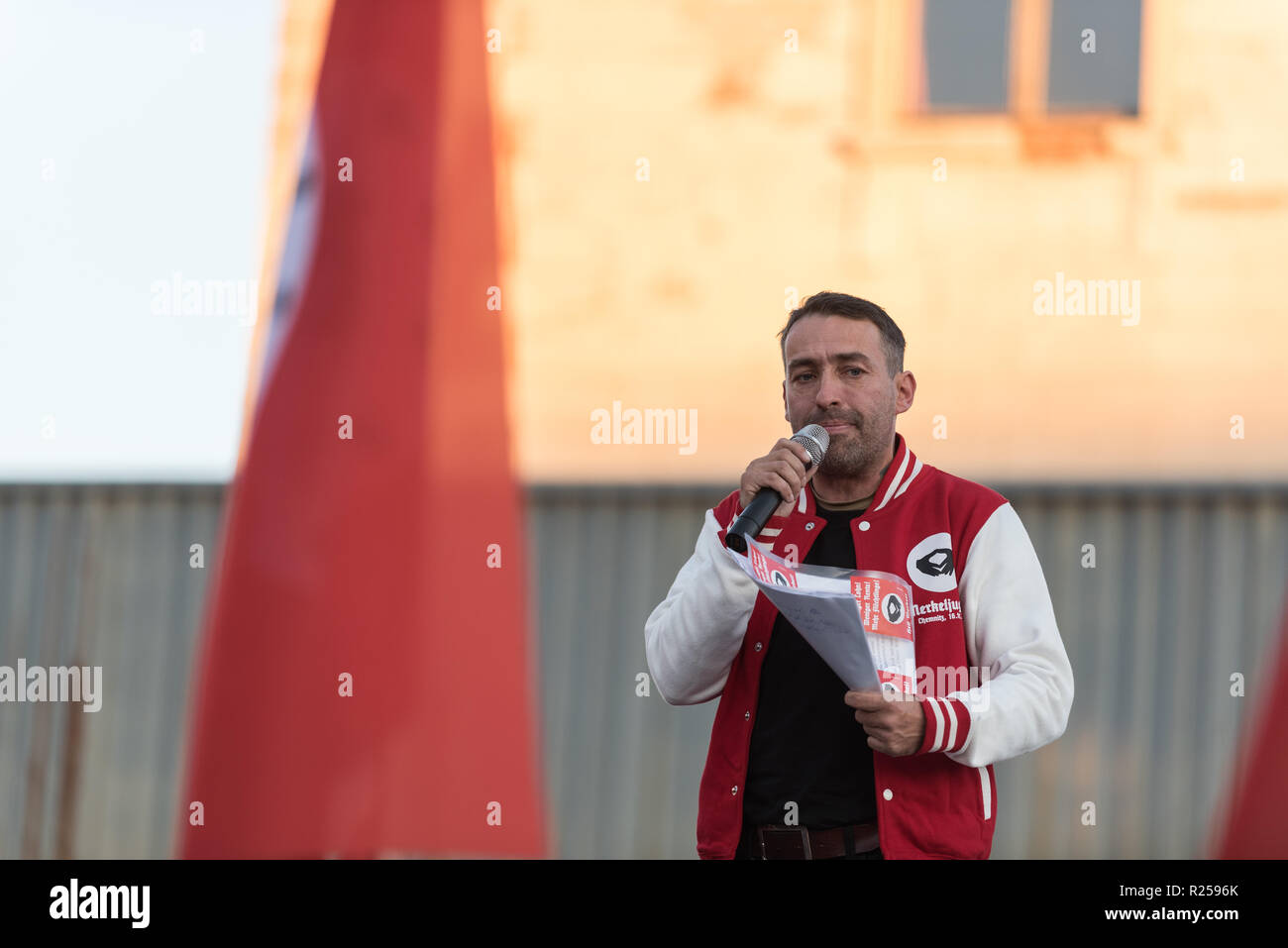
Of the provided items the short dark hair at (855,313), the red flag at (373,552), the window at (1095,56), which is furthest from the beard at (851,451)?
the window at (1095,56)

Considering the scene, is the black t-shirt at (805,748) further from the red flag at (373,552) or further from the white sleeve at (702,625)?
the red flag at (373,552)

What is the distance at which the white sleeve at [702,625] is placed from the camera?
2.04 meters

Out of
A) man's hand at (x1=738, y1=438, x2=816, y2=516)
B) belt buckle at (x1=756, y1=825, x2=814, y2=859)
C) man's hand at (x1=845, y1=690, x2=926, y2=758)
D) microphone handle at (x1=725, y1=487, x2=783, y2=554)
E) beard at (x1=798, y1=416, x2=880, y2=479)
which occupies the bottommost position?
belt buckle at (x1=756, y1=825, x2=814, y2=859)

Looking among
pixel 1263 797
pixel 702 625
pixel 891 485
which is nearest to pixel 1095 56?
pixel 1263 797

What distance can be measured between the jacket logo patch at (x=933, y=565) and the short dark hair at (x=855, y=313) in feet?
1.00

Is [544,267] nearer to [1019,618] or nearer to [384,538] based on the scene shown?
[384,538]

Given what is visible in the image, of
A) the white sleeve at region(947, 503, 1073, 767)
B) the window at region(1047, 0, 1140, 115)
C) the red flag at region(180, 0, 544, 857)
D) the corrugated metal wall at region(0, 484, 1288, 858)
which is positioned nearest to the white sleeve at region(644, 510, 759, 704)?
the white sleeve at region(947, 503, 1073, 767)

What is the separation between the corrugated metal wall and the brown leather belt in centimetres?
330

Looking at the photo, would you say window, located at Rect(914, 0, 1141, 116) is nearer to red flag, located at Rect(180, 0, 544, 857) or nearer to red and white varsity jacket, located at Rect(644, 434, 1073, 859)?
red flag, located at Rect(180, 0, 544, 857)

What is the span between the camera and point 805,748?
2041 mm

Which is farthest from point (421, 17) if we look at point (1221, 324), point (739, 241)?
point (1221, 324)

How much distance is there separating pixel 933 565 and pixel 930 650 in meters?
0.14

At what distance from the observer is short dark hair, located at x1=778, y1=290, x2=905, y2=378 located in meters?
2.20

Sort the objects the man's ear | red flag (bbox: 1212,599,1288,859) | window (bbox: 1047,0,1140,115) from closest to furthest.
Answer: the man's ear
red flag (bbox: 1212,599,1288,859)
window (bbox: 1047,0,1140,115)
